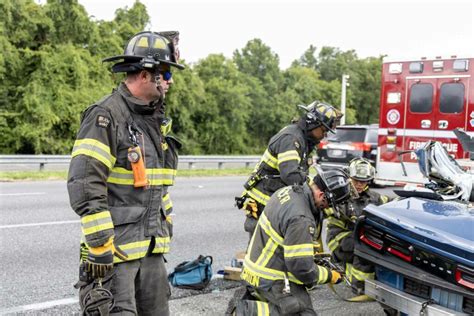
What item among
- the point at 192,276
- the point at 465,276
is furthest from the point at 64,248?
the point at 465,276

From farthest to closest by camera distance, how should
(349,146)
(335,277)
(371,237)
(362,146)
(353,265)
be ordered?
(349,146)
(362,146)
(353,265)
(371,237)
(335,277)

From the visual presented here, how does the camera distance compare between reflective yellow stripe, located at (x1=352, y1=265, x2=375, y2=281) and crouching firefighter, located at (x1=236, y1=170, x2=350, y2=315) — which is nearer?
crouching firefighter, located at (x1=236, y1=170, x2=350, y2=315)

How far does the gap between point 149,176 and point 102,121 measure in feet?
1.27

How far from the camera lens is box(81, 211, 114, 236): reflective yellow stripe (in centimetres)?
244

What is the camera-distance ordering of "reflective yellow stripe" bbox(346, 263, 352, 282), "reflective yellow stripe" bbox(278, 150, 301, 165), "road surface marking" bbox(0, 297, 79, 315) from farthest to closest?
"reflective yellow stripe" bbox(278, 150, 301, 165) < "reflective yellow stripe" bbox(346, 263, 352, 282) < "road surface marking" bbox(0, 297, 79, 315)

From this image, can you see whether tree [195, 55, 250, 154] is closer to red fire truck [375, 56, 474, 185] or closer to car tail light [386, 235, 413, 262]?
red fire truck [375, 56, 474, 185]

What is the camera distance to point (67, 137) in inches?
821

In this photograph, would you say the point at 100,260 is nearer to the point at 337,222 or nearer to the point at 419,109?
the point at 337,222

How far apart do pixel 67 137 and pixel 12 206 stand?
12681mm

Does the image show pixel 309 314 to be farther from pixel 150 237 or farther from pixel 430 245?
pixel 150 237

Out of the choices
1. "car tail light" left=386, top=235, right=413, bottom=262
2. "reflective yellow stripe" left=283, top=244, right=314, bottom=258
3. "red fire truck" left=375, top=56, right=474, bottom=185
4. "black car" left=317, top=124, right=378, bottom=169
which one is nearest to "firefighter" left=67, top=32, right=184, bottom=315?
"reflective yellow stripe" left=283, top=244, right=314, bottom=258

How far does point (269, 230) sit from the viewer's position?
10.6 feet

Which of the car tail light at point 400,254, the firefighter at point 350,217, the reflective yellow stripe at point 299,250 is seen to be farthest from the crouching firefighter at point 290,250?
the firefighter at point 350,217

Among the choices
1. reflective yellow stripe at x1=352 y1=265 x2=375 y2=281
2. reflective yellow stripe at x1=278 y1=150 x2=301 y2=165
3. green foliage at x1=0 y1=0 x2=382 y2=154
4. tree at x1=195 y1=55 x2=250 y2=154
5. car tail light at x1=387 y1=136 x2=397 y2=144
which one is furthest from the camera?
tree at x1=195 y1=55 x2=250 y2=154
